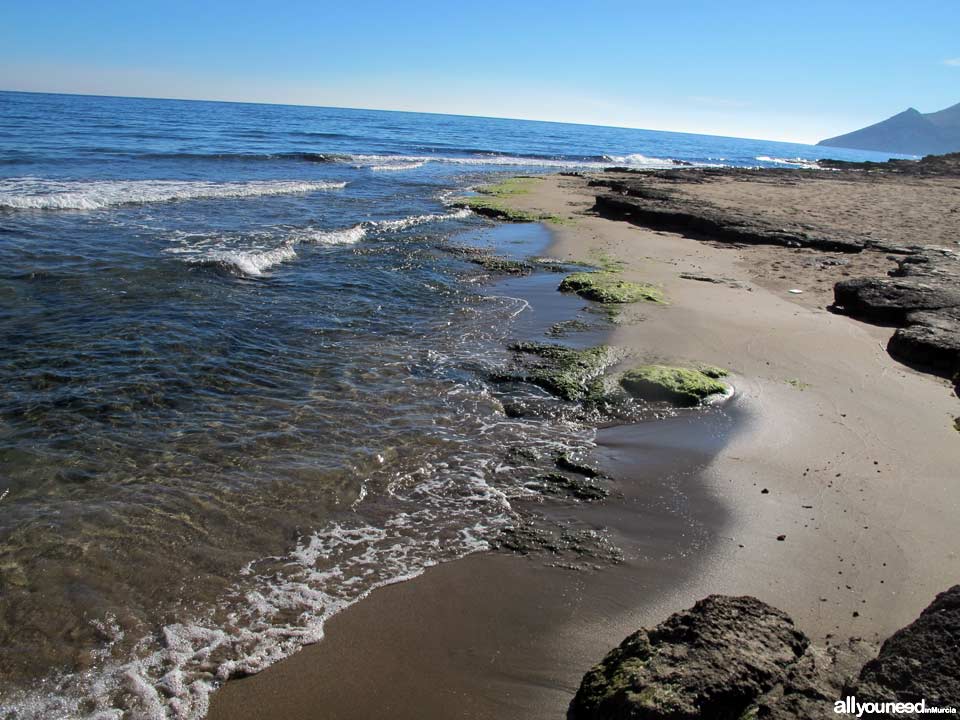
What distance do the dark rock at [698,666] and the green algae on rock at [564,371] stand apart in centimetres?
365

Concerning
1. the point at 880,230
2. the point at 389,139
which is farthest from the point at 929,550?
the point at 389,139

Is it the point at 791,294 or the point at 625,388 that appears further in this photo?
the point at 791,294

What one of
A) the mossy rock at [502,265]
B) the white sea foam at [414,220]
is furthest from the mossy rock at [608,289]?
the white sea foam at [414,220]

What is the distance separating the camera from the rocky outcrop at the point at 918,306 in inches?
286

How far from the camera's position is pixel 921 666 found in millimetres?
2262

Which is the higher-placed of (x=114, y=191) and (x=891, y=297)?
(x=114, y=191)

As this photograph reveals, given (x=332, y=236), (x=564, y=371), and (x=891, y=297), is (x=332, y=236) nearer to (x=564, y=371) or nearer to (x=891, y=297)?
(x=564, y=371)

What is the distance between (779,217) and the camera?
17.1m

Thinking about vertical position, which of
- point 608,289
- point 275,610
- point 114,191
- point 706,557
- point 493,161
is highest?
point 493,161

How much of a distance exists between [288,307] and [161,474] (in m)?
4.67

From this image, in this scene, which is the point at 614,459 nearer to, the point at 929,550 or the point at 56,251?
the point at 929,550

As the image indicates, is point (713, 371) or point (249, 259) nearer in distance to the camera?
point (713, 371)

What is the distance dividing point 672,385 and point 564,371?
3.99 feet

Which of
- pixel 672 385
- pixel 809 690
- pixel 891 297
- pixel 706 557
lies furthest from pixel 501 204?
pixel 809 690
